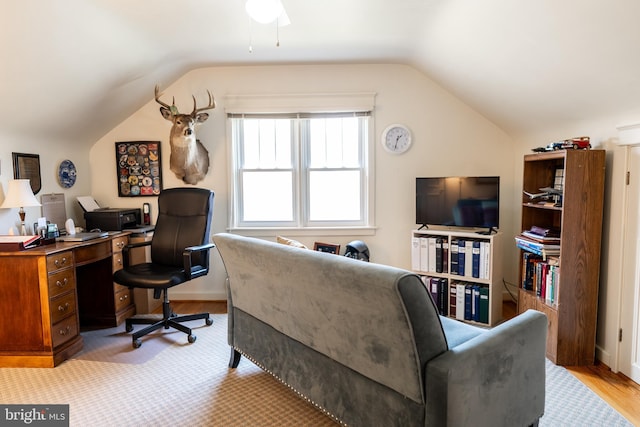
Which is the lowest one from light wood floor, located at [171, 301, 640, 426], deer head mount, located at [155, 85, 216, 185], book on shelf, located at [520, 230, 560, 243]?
light wood floor, located at [171, 301, 640, 426]

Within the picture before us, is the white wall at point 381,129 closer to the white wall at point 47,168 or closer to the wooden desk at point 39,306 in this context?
the white wall at point 47,168

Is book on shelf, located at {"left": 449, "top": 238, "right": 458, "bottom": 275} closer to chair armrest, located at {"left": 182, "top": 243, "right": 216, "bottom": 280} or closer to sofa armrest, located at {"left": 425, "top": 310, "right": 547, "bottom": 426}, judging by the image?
sofa armrest, located at {"left": 425, "top": 310, "right": 547, "bottom": 426}

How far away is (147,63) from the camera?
324cm

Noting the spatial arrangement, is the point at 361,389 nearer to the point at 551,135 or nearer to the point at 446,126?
the point at 551,135

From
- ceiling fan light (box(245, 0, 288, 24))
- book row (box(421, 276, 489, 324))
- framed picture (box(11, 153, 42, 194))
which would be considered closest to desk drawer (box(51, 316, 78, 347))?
framed picture (box(11, 153, 42, 194))

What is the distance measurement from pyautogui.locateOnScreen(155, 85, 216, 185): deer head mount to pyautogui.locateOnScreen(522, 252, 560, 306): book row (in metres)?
3.09

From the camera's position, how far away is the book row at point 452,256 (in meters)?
3.31

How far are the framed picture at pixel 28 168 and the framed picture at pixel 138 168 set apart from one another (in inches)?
32.0

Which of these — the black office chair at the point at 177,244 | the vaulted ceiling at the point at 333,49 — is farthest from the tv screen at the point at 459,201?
the black office chair at the point at 177,244

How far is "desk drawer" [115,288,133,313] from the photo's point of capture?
11.1 ft

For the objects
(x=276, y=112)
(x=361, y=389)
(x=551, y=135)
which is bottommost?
(x=361, y=389)

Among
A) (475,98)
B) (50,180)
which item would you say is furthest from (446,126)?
(50,180)

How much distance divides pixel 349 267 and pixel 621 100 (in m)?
2.07

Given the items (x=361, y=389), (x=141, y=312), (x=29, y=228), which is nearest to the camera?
(x=361, y=389)
